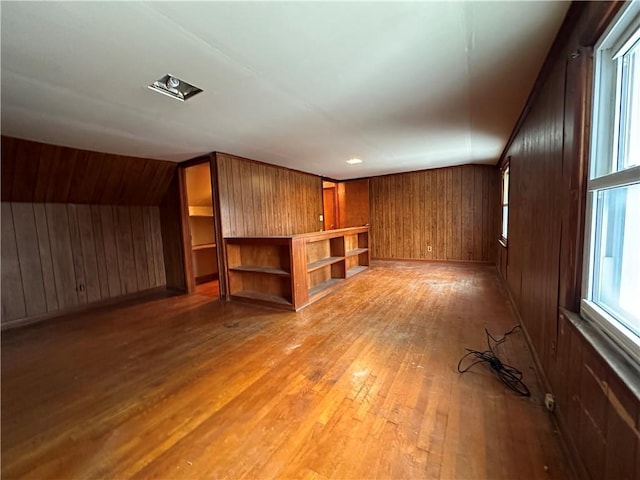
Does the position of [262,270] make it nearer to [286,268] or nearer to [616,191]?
[286,268]

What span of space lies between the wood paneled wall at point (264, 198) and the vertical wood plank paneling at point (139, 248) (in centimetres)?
172

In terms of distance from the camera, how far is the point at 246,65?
5.86ft

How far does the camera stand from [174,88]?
2.09m

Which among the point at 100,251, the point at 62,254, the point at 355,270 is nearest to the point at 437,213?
the point at 355,270

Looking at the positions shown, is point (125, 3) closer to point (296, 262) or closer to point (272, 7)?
point (272, 7)

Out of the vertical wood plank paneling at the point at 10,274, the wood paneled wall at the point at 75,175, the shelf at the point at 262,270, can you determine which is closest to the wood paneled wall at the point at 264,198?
the shelf at the point at 262,270

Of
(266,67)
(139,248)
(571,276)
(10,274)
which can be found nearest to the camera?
(571,276)

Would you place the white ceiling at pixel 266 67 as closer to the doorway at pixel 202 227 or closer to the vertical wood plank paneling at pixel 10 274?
the vertical wood plank paneling at pixel 10 274

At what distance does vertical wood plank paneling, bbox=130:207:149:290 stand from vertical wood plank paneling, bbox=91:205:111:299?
1.46 feet

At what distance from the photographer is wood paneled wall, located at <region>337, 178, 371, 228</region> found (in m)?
7.29

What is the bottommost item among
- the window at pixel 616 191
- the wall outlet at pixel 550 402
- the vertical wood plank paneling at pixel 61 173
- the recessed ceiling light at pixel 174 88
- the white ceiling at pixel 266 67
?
the wall outlet at pixel 550 402

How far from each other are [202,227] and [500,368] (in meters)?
5.40

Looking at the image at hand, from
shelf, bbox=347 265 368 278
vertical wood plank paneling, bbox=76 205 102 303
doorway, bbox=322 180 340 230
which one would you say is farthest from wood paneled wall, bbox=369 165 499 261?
vertical wood plank paneling, bbox=76 205 102 303

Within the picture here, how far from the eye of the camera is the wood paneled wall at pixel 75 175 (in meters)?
3.13
